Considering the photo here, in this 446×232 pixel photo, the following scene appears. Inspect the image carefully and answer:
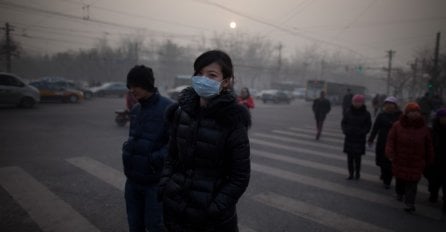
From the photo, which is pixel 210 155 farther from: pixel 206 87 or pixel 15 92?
pixel 15 92

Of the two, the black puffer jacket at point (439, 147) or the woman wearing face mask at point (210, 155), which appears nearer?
the woman wearing face mask at point (210, 155)

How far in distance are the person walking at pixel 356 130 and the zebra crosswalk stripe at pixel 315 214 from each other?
2163 mm

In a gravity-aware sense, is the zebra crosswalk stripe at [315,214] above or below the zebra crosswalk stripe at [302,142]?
above

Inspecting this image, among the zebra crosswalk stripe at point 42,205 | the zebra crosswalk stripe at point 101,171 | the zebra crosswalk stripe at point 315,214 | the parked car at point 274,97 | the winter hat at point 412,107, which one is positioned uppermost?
the winter hat at point 412,107

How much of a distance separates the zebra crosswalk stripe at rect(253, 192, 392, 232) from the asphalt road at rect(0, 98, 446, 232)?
0.01 m

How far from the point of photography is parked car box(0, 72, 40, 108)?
17.1m

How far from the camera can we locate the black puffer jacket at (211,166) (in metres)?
2.06

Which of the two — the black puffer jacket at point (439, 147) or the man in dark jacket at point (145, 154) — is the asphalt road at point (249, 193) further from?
the man in dark jacket at point (145, 154)

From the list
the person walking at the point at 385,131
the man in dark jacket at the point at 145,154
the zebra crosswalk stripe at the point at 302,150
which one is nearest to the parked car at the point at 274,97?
the zebra crosswalk stripe at the point at 302,150

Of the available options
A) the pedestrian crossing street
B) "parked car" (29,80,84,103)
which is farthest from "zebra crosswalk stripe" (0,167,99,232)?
"parked car" (29,80,84,103)

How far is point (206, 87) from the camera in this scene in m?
2.11

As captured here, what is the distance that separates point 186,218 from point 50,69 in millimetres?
70447

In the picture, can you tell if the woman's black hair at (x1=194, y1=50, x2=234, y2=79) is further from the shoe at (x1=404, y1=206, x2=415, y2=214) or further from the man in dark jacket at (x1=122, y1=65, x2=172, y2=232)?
the shoe at (x1=404, y1=206, x2=415, y2=214)

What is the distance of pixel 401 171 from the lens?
509 centimetres
